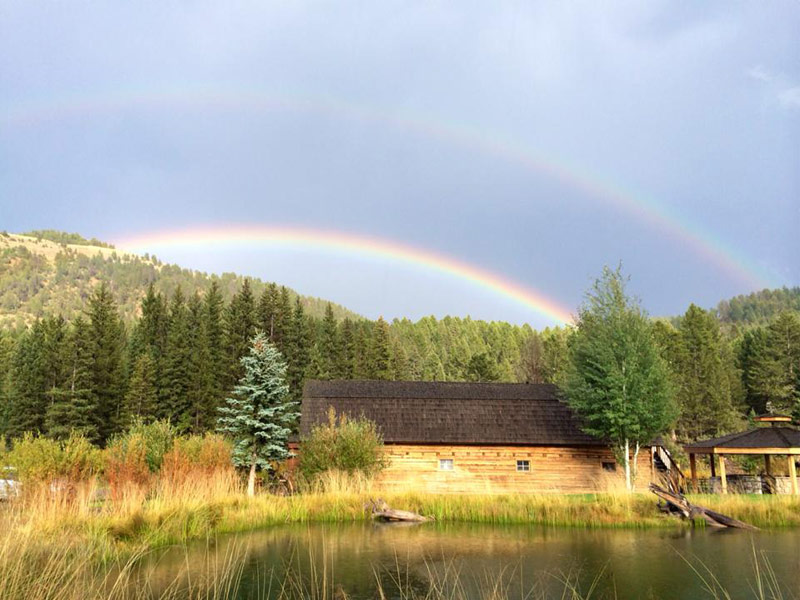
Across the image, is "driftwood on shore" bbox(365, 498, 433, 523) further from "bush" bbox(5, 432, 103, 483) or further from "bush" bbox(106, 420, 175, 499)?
"bush" bbox(5, 432, 103, 483)

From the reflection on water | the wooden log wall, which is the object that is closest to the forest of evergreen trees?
the wooden log wall

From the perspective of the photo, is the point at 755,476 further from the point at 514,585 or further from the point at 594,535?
the point at 514,585

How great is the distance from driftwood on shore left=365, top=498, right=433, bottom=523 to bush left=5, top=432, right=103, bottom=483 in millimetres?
7283

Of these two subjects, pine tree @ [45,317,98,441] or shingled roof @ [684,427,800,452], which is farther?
pine tree @ [45,317,98,441]

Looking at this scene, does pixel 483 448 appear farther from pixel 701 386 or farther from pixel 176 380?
pixel 701 386

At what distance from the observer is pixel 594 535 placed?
14.5 meters

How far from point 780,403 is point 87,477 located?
5956cm

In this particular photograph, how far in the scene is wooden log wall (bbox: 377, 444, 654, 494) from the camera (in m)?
25.0

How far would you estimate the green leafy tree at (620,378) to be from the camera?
2212 cm

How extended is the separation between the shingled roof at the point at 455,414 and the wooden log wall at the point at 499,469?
0.43 m

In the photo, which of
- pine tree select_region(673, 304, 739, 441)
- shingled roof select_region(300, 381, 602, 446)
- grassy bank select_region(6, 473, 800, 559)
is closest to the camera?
grassy bank select_region(6, 473, 800, 559)

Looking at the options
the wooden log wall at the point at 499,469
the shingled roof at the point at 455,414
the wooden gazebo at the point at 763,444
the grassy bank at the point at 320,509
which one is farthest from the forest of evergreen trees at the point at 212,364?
the grassy bank at the point at 320,509

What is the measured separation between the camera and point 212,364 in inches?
1838

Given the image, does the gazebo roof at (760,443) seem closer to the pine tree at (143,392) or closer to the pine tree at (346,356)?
the pine tree at (143,392)
